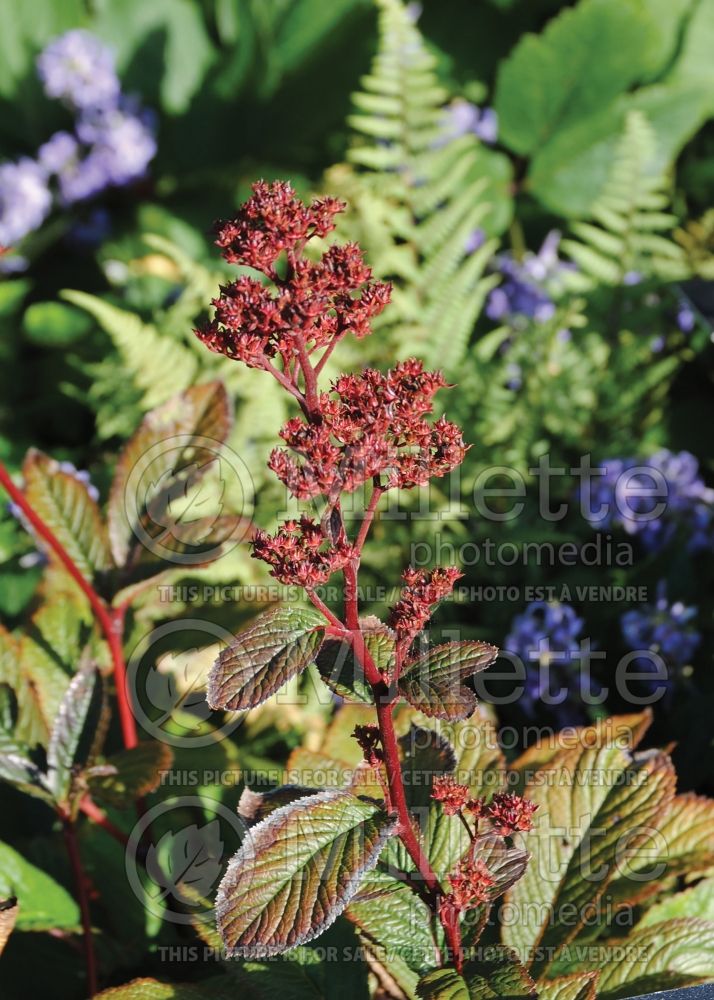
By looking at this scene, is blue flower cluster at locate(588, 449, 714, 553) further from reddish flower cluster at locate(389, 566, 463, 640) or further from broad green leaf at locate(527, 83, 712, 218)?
reddish flower cluster at locate(389, 566, 463, 640)

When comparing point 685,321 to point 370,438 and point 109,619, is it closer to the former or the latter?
point 109,619

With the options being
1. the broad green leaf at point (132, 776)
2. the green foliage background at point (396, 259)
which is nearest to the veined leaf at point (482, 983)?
the green foliage background at point (396, 259)

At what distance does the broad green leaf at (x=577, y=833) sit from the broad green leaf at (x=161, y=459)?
56 cm

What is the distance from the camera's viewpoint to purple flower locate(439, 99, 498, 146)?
8.39 ft

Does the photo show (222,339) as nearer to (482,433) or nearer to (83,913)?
(83,913)

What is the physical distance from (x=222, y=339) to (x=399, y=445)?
0.15 metres

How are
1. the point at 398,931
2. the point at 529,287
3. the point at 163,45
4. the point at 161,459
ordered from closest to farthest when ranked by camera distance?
the point at 398,931, the point at 161,459, the point at 529,287, the point at 163,45

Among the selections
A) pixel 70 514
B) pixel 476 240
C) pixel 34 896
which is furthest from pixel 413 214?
pixel 34 896

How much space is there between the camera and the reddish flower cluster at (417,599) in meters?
0.77

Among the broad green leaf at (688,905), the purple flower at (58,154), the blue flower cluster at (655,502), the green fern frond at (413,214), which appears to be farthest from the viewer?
the purple flower at (58,154)

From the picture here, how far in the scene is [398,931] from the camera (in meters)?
0.96

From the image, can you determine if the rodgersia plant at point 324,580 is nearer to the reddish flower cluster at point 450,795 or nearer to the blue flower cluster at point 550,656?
the reddish flower cluster at point 450,795

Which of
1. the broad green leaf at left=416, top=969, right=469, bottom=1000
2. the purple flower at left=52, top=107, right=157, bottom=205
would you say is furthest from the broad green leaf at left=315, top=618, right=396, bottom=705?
the purple flower at left=52, top=107, right=157, bottom=205

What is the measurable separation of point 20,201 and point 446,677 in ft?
6.70
